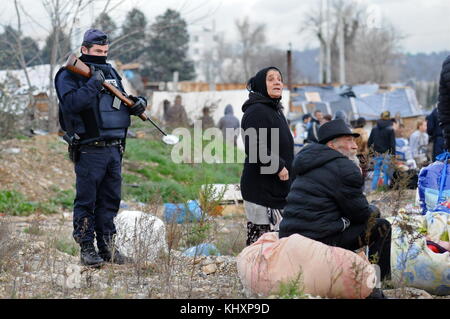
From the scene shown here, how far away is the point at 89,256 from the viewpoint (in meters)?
6.29

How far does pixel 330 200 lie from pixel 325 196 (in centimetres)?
5

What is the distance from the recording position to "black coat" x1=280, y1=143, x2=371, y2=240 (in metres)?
4.93

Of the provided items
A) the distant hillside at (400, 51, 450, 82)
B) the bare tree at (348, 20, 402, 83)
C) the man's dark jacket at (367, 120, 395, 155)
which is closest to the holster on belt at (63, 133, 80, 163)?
the man's dark jacket at (367, 120, 395, 155)

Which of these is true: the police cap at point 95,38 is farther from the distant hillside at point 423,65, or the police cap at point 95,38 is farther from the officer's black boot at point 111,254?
the distant hillside at point 423,65

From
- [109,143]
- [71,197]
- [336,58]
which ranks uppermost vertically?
[336,58]

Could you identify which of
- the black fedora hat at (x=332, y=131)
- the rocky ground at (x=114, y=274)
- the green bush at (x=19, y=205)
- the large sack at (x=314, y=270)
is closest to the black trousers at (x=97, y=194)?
the rocky ground at (x=114, y=274)

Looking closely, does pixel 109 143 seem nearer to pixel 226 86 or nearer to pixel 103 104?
pixel 103 104

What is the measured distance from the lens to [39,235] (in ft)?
26.7

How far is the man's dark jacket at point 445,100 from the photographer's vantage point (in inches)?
263

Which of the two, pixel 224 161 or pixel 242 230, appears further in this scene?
pixel 224 161

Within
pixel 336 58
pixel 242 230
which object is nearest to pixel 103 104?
pixel 242 230

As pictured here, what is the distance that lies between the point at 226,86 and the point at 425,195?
105 ft

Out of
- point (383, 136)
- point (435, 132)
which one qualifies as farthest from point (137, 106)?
point (383, 136)

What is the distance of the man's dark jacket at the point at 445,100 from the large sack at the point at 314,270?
91.5 inches
